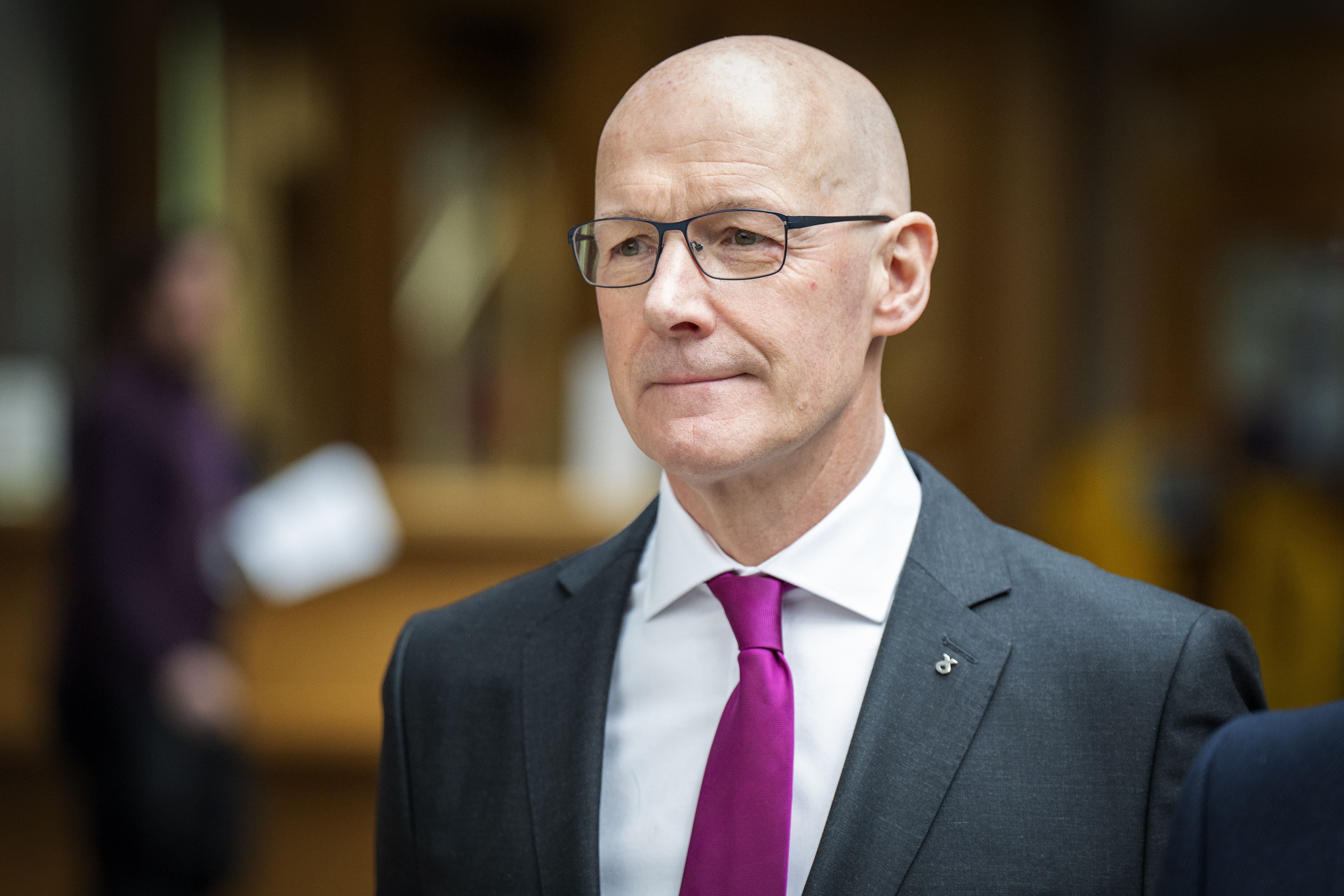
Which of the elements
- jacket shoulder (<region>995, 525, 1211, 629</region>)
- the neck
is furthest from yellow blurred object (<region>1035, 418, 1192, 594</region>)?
the neck

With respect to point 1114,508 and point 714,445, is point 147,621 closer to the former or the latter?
point 714,445

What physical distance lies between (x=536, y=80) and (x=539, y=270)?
2.67ft

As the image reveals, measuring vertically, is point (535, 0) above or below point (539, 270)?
above

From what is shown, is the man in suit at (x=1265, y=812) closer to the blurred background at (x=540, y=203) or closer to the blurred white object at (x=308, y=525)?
the blurred white object at (x=308, y=525)

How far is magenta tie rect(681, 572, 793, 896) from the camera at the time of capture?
3.76 ft

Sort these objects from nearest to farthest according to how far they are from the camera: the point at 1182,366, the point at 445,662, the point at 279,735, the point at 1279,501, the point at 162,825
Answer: the point at 445,662, the point at 162,825, the point at 279,735, the point at 1279,501, the point at 1182,366

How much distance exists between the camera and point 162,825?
3.08m

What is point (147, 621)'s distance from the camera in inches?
121

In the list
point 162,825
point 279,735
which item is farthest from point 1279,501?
point 162,825

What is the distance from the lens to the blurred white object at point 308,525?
10.0 ft

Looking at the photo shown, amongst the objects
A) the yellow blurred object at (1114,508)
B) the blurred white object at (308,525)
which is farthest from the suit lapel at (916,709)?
the yellow blurred object at (1114,508)

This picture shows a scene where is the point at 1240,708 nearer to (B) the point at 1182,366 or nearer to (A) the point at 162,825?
(A) the point at 162,825

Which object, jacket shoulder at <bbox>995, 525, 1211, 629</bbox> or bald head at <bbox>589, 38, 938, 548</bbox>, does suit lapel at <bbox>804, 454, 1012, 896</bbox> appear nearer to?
jacket shoulder at <bbox>995, 525, 1211, 629</bbox>

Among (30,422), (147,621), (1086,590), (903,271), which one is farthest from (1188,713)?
(30,422)
